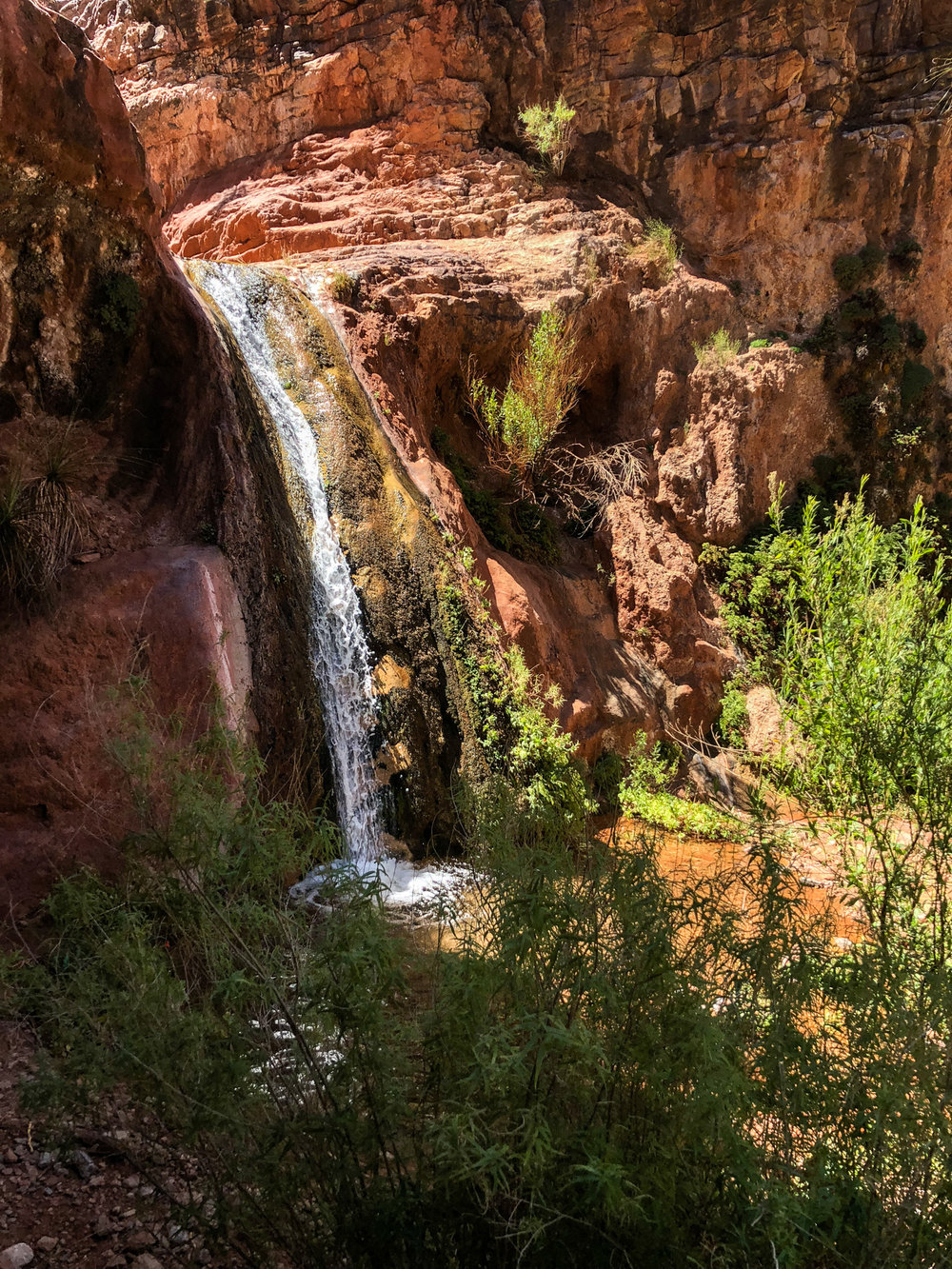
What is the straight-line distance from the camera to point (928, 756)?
14.2ft

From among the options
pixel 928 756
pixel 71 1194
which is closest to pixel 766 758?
pixel 928 756

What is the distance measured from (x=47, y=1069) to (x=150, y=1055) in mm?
406

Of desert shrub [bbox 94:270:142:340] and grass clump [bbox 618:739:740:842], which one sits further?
grass clump [bbox 618:739:740:842]

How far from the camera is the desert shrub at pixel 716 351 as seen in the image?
12.1 m

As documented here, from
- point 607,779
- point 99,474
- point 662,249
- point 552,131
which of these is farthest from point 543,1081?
point 552,131

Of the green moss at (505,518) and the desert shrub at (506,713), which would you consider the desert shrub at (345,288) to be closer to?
the green moss at (505,518)

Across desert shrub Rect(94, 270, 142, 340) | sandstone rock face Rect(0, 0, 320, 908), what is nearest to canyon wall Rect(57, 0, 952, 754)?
sandstone rock face Rect(0, 0, 320, 908)

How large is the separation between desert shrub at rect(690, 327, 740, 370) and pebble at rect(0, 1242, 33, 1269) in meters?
11.9

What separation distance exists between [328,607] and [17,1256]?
5.19 metres

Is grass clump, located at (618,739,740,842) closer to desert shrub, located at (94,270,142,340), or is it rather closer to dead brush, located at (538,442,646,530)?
dead brush, located at (538,442,646,530)

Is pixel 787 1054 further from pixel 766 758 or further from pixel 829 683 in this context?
pixel 766 758

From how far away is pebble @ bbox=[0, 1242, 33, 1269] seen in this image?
3029 mm

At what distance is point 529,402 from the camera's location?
10.2 m

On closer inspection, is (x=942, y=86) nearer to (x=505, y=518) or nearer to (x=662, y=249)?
(x=662, y=249)
